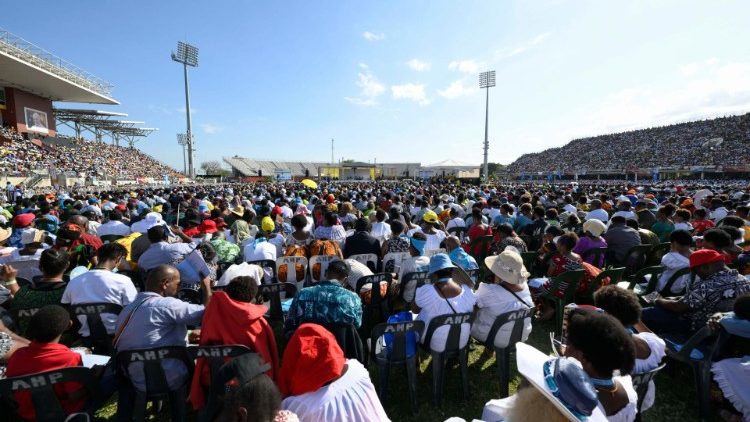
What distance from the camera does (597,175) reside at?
43.9 meters

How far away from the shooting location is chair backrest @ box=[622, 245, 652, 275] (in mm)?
6016

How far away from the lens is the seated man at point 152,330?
272 cm

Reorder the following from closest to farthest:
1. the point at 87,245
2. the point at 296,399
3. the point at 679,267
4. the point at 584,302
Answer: the point at 296,399, the point at 679,267, the point at 584,302, the point at 87,245

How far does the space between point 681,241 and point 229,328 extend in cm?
532

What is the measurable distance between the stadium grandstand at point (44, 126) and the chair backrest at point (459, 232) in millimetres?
27519

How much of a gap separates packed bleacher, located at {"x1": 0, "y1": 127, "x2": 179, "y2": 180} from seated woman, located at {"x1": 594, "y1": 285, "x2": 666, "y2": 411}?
31.6m

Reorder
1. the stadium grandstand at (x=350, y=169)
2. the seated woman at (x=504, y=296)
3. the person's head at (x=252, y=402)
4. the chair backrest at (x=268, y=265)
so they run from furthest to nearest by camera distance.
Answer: the stadium grandstand at (x=350, y=169) < the chair backrest at (x=268, y=265) < the seated woman at (x=504, y=296) < the person's head at (x=252, y=402)

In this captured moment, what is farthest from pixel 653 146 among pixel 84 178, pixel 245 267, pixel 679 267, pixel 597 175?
pixel 84 178

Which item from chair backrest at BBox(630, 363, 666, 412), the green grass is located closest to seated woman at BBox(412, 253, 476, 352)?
the green grass

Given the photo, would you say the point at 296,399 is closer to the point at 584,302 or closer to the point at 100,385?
the point at 100,385

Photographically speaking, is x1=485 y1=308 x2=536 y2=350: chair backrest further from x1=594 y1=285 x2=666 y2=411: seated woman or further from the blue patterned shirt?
the blue patterned shirt

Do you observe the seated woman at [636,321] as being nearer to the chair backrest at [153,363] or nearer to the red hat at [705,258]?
the red hat at [705,258]

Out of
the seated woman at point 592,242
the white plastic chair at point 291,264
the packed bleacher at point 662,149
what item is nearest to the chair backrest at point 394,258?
the white plastic chair at point 291,264

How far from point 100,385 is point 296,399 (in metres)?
1.80
